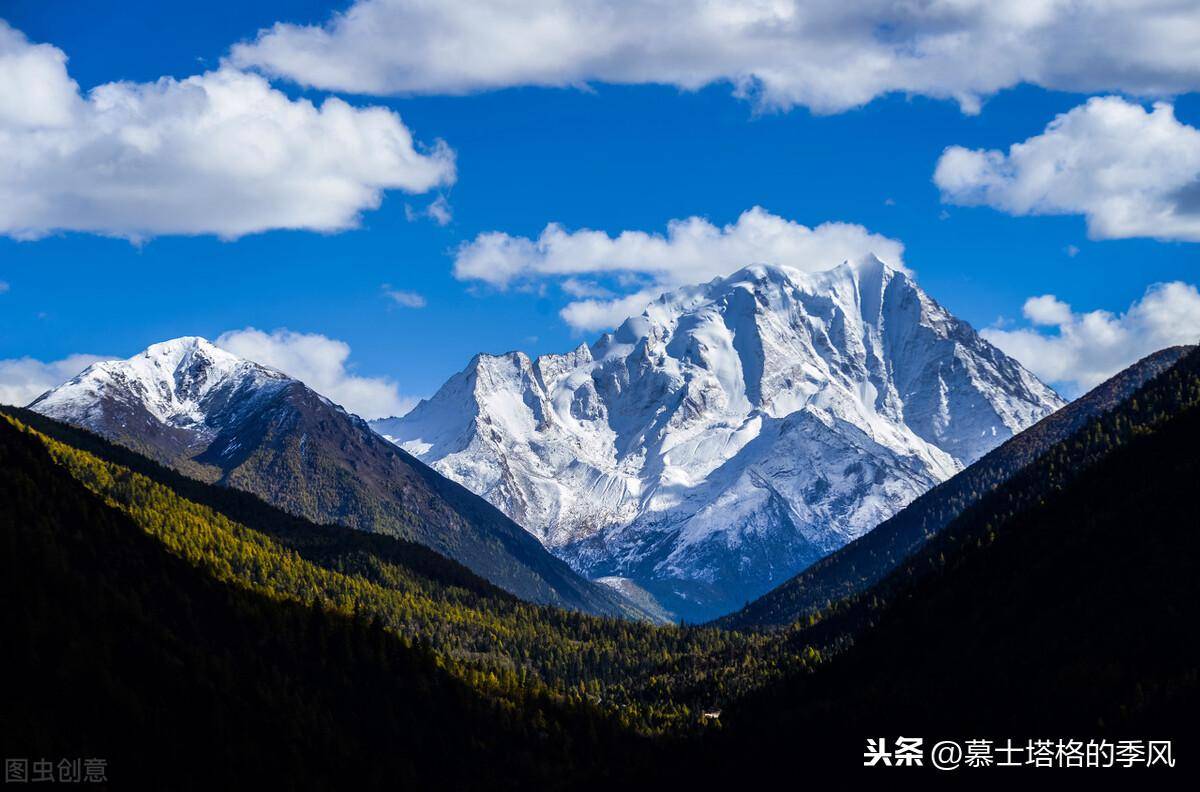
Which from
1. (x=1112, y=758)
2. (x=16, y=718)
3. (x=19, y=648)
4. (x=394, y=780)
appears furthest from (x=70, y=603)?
(x=1112, y=758)

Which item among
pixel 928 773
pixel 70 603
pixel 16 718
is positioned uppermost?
pixel 70 603

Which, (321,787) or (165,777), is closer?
(165,777)

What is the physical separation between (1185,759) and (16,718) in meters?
136

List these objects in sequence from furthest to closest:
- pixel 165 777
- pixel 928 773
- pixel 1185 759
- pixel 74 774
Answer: pixel 928 773
pixel 1185 759
pixel 165 777
pixel 74 774

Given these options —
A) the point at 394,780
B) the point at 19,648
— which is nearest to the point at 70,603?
the point at 19,648

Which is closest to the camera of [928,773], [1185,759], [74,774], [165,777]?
[74,774]

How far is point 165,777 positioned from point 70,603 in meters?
31.0

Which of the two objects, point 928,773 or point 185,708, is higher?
point 185,708

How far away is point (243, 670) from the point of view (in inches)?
7854

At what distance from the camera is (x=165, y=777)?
157 m

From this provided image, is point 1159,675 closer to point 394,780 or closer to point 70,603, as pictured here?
point 394,780

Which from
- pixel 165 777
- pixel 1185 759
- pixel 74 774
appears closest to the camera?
pixel 74 774

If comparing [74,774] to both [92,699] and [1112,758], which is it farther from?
[1112,758]

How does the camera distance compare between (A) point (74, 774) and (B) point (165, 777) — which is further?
(B) point (165, 777)
